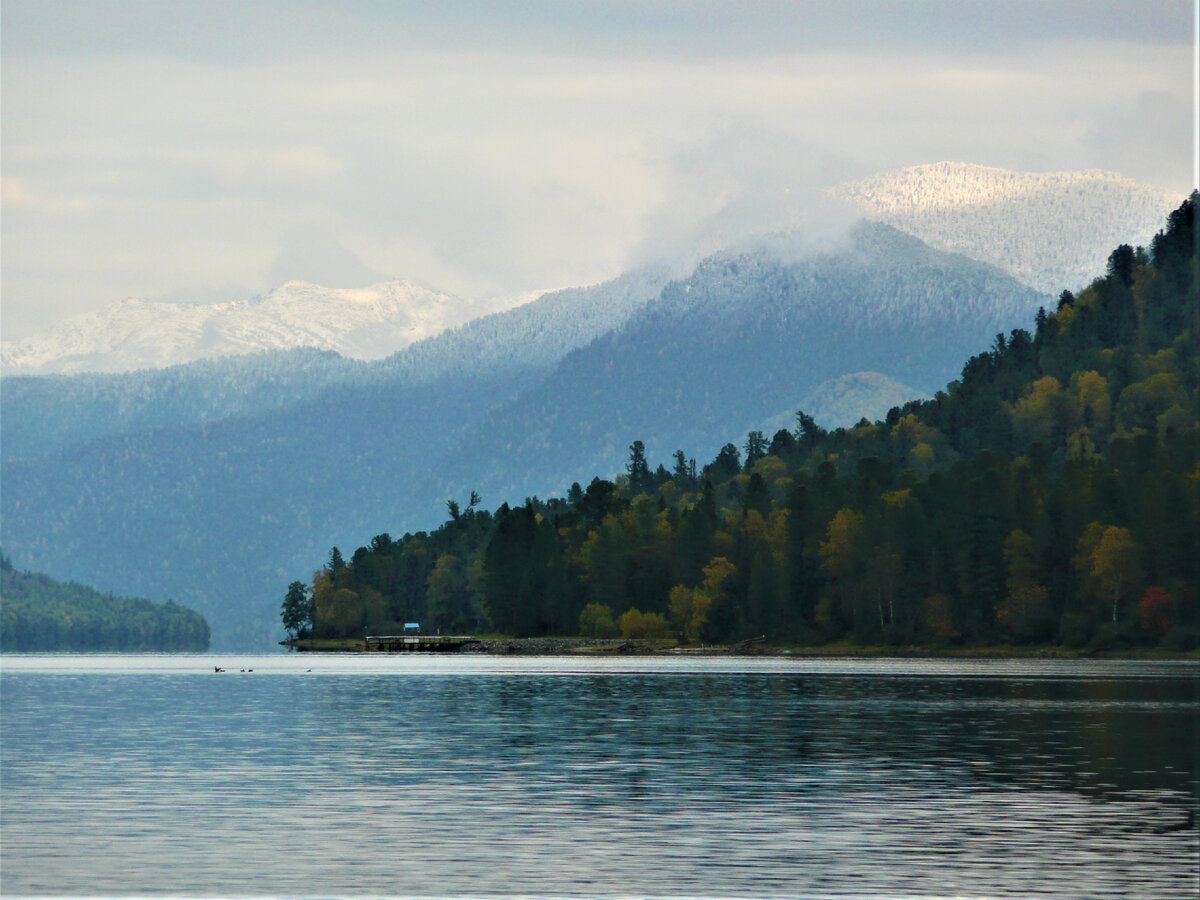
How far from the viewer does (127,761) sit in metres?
86.6

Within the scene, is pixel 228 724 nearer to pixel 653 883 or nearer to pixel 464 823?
pixel 464 823

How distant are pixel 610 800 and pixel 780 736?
108 feet

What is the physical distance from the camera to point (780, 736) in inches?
3971

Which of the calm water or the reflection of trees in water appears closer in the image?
the calm water

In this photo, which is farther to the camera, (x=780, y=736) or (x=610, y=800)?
(x=780, y=736)

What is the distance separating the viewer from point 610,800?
229 ft

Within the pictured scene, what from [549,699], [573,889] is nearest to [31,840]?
[573,889]

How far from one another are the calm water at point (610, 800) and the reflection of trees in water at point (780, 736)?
14.9 inches

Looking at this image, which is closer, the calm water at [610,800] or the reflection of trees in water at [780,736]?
the calm water at [610,800]

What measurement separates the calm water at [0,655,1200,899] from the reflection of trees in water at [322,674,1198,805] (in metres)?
0.38

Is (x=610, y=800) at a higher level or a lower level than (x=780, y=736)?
lower

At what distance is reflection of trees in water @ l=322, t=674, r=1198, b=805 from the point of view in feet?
255

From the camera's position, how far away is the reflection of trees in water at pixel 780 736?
77.9m

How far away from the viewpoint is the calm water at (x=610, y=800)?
171 feet
